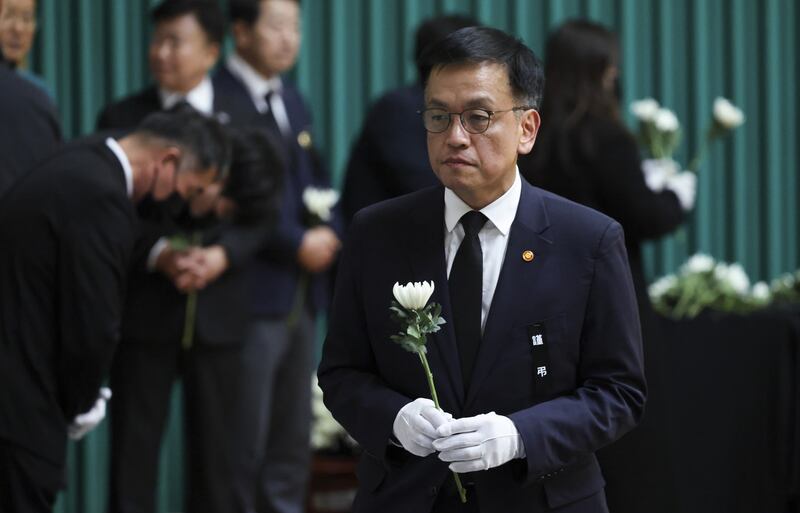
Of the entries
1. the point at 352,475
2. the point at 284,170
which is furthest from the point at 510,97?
the point at 352,475

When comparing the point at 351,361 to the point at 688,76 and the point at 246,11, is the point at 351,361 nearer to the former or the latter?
the point at 246,11

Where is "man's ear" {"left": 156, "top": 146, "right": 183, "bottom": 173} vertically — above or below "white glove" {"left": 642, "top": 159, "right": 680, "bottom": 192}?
above

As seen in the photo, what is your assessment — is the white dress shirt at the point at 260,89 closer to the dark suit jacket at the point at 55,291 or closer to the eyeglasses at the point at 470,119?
the dark suit jacket at the point at 55,291

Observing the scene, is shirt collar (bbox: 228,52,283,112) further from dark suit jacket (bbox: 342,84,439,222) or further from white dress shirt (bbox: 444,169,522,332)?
white dress shirt (bbox: 444,169,522,332)

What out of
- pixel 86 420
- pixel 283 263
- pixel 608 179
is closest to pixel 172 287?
pixel 283 263

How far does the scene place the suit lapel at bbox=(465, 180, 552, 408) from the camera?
7.73 feet

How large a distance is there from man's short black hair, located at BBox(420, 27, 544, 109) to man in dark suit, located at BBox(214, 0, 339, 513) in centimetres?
244

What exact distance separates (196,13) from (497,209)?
2.67 metres

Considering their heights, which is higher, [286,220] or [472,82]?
[472,82]

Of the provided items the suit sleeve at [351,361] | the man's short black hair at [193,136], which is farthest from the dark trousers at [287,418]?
the suit sleeve at [351,361]

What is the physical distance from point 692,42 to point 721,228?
89 cm

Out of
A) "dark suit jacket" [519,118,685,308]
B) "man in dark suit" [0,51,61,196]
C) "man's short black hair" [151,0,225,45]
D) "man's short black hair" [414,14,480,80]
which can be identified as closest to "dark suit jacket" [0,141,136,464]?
"man in dark suit" [0,51,61,196]

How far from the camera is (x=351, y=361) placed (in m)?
2.48

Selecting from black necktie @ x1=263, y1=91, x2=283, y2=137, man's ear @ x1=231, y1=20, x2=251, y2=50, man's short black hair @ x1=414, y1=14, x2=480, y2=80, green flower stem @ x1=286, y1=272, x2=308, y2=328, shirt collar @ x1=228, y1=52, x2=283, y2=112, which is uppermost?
man's ear @ x1=231, y1=20, x2=251, y2=50
